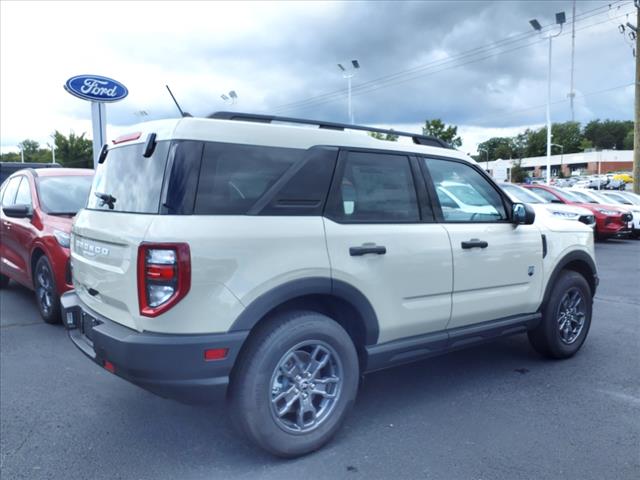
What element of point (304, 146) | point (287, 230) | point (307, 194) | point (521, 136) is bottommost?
point (287, 230)

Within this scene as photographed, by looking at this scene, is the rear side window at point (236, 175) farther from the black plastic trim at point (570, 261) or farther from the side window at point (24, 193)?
the side window at point (24, 193)

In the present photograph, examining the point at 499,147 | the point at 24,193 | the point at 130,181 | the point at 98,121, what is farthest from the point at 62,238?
the point at 499,147

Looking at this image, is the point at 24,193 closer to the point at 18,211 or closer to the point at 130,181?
the point at 18,211

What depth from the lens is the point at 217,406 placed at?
149 inches

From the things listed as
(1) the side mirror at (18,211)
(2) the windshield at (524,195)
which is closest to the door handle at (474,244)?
(1) the side mirror at (18,211)

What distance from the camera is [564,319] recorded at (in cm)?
469

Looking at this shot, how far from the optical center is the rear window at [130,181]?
9.32 ft

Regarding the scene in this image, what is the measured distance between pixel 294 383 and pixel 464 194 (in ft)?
6.76

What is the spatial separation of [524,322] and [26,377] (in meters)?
4.16

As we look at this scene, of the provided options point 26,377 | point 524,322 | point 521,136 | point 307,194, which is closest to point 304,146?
point 307,194

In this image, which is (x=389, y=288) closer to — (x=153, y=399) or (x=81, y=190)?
(x=153, y=399)

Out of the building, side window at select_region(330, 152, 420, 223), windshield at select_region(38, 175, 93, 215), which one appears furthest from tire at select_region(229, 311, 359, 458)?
the building

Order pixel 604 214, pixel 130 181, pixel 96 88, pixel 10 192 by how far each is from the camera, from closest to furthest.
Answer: pixel 130 181 < pixel 10 192 < pixel 96 88 < pixel 604 214

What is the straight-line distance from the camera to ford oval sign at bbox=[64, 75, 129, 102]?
11422 millimetres
